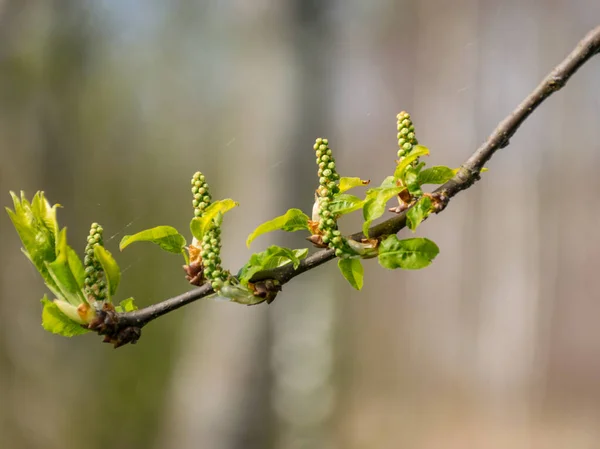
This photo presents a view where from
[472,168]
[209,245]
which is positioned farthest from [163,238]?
[472,168]

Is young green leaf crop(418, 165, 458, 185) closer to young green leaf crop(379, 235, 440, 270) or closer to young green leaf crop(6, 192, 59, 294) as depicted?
young green leaf crop(379, 235, 440, 270)

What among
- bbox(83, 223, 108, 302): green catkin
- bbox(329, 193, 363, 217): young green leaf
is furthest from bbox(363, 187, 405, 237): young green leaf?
bbox(83, 223, 108, 302): green catkin

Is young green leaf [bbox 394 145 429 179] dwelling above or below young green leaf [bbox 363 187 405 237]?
above

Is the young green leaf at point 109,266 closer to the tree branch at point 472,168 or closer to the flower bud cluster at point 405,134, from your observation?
the tree branch at point 472,168

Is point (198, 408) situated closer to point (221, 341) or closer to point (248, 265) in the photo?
point (221, 341)

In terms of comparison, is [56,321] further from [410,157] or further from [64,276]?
[410,157]

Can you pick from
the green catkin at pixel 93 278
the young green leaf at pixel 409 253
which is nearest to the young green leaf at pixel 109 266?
the green catkin at pixel 93 278
